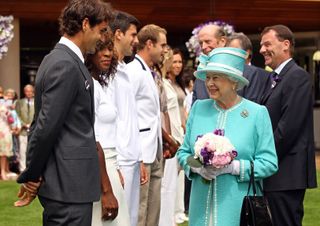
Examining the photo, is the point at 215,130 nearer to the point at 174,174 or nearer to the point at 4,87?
the point at 174,174

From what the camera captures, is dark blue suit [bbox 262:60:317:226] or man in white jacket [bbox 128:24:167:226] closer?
dark blue suit [bbox 262:60:317:226]

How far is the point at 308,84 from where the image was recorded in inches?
243

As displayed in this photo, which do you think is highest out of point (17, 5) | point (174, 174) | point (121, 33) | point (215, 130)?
point (17, 5)

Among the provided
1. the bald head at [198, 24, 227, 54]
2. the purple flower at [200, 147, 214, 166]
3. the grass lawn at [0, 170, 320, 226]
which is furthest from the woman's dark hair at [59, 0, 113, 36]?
the grass lawn at [0, 170, 320, 226]

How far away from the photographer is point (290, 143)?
6020mm

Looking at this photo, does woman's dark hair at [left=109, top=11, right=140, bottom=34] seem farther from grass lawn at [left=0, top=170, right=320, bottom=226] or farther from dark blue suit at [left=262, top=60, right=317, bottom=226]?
grass lawn at [left=0, top=170, right=320, bottom=226]

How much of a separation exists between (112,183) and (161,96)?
3485 millimetres

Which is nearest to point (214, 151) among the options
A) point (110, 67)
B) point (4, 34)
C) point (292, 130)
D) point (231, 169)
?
point (231, 169)

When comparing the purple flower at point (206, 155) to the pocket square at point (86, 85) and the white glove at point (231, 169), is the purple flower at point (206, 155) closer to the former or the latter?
the white glove at point (231, 169)

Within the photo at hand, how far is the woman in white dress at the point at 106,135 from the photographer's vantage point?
4.71m

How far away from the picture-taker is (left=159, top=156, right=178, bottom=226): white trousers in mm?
8852

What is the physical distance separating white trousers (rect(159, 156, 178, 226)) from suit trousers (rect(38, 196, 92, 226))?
15.2ft

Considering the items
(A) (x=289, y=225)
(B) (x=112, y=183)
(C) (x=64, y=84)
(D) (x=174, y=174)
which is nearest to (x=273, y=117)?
(A) (x=289, y=225)

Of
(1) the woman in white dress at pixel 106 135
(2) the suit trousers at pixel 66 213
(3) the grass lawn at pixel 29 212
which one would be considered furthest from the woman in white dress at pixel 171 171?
(2) the suit trousers at pixel 66 213
